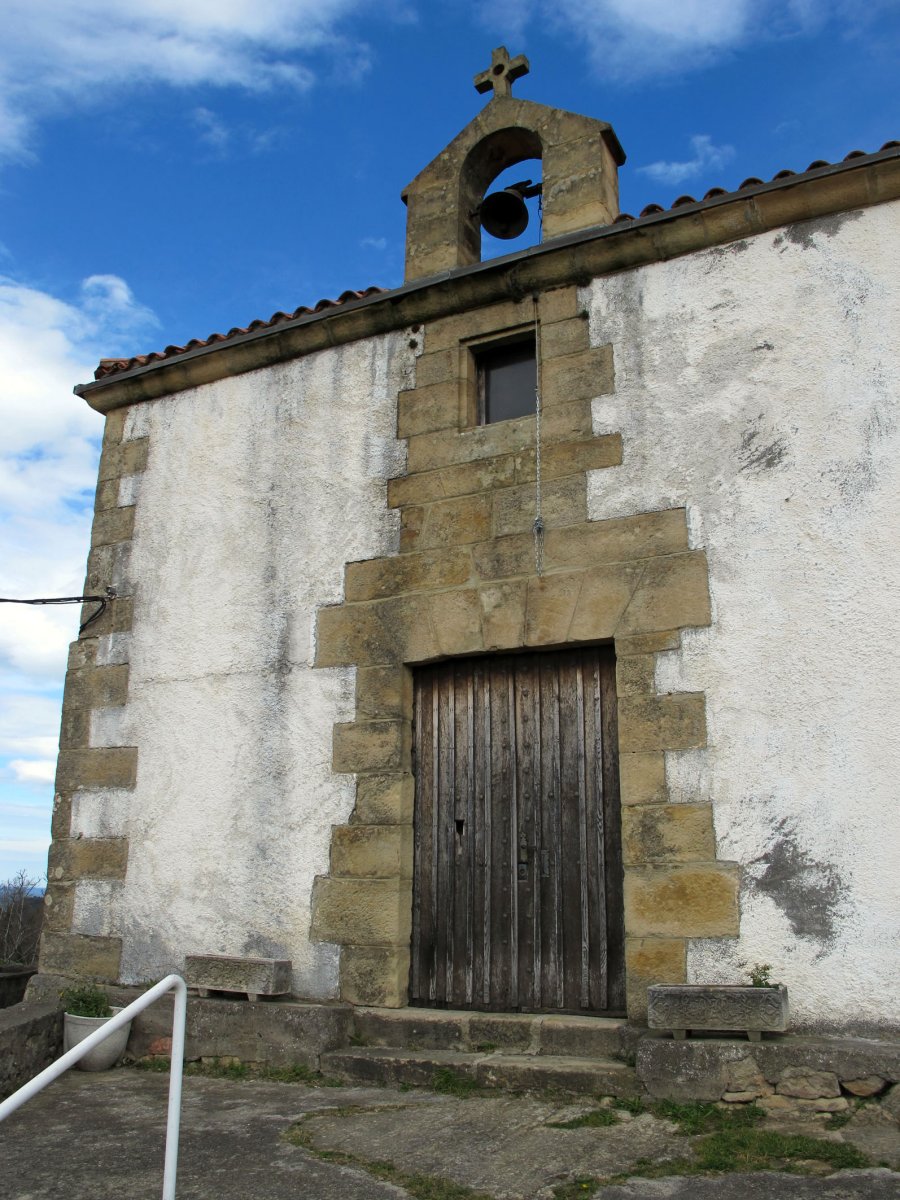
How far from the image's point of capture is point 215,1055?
5.20m

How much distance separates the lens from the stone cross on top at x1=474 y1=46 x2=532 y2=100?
6.41 metres

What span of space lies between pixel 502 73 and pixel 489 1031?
5.64 meters

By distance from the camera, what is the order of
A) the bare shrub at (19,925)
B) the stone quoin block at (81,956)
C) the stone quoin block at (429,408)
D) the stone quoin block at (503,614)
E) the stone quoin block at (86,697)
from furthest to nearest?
the bare shrub at (19,925), the stone quoin block at (86,697), the stone quoin block at (81,956), the stone quoin block at (429,408), the stone quoin block at (503,614)

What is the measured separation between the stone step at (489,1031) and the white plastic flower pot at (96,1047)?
1364 mm

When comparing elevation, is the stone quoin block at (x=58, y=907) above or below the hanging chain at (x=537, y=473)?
below

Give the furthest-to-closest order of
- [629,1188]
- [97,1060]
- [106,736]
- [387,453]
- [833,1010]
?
[106,736] < [387,453] < [97,1060] < [833,1010] < [629,1188]

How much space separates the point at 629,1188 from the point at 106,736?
14.0 feet

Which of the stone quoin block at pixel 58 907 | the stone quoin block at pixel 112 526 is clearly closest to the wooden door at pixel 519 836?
the stone quoin block at pixel 58 907

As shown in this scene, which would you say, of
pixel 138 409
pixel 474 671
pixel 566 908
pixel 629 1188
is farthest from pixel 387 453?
pixel 629 1188

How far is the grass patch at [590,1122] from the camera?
154 inches

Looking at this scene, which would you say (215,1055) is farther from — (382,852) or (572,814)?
(572,814)

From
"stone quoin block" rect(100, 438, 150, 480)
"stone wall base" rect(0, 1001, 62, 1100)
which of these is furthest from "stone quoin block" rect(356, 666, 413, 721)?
"stone quoin block" rect(100, 438, 150, 480)

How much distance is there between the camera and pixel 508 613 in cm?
530

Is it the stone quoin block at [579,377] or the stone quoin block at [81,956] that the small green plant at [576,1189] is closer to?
the stone quoin block at [81,956]
